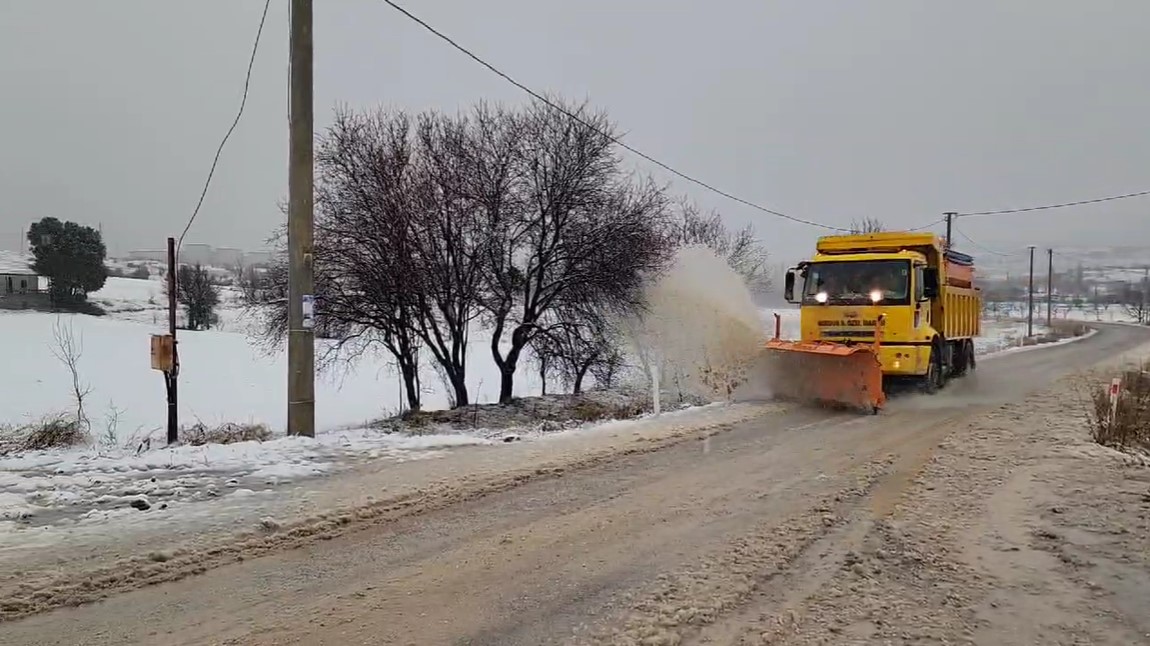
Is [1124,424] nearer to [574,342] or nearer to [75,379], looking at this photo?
[574,342]

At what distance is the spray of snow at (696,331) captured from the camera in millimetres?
17000

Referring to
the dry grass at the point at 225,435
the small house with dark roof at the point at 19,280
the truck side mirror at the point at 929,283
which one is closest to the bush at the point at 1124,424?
the truck side mirror at the point at 929,283

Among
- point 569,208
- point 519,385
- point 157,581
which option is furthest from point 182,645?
point 519,385

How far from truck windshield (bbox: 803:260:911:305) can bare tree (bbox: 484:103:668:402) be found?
3706mm

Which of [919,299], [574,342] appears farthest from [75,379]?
[919,299]

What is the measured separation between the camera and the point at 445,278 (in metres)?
15.9

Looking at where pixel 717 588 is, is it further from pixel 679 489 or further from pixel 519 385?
pixel 519 385

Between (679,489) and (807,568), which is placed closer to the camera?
(807,568)

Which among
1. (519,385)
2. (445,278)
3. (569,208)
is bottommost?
(519,385)

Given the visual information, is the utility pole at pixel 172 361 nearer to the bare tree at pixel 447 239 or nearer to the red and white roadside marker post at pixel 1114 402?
the bare tree at pixel 447 239

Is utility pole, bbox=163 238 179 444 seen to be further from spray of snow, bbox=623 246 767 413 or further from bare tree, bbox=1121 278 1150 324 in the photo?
bare tree, bbox=1121 278 1150 324

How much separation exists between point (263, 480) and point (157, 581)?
2728 millimetres

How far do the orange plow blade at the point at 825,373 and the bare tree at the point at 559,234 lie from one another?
12.4 ft

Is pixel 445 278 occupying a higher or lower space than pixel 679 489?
higher
